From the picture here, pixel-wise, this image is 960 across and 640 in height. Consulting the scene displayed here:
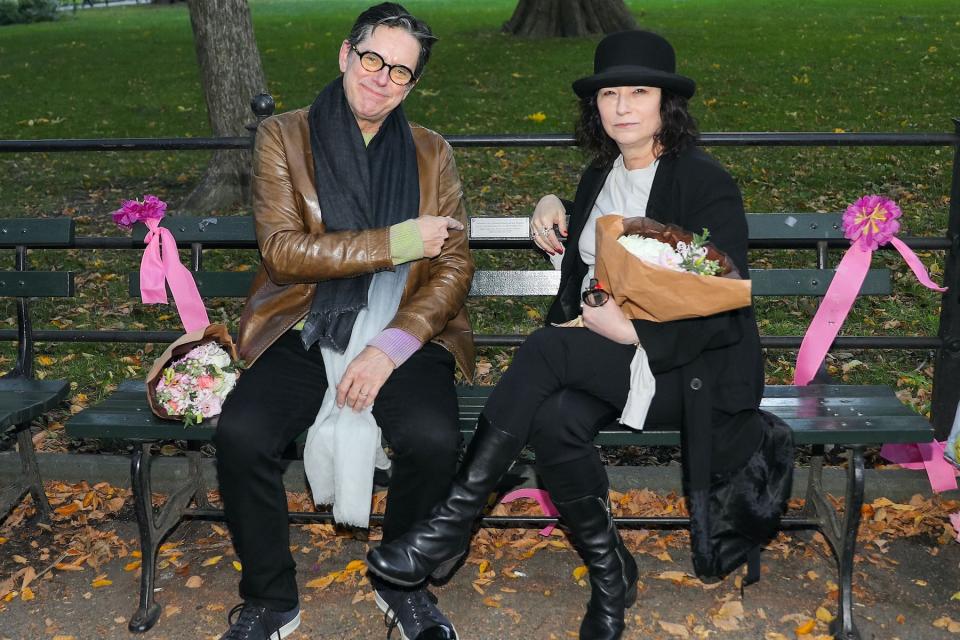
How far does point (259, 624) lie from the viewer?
11.0 feet

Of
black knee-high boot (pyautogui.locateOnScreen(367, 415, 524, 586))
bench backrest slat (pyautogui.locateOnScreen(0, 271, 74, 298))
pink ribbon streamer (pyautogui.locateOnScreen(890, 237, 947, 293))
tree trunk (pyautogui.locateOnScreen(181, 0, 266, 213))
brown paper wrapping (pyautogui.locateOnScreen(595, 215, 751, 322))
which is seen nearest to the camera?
brown paper wrapping (pyautogui.locateOnScreen(595, 215, 751, 322))

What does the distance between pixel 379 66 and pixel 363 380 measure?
40.1 inches

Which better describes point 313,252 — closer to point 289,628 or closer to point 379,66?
point 379,66

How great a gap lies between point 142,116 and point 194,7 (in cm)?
542

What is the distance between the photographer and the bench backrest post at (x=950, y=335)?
409cm

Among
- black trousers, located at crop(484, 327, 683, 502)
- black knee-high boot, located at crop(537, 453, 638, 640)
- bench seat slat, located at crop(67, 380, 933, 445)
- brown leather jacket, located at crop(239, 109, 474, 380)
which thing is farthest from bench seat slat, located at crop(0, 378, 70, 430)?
black knee-high boot, located at crop(537, 453, 638, 640)

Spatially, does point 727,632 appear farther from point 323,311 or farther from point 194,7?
point 194,7

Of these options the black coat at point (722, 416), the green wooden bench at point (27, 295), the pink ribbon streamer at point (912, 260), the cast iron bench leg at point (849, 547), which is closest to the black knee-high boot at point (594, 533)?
the black coat at point (722, 416)

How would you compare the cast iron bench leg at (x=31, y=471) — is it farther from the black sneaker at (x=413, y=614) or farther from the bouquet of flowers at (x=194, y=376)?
the black sneaker at (x=413, y=614)

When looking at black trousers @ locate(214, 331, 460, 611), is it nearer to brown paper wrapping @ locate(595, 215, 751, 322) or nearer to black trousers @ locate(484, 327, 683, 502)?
black trousers @ locate(484, 327, 683, 502)

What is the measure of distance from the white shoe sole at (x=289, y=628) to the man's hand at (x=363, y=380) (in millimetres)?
694

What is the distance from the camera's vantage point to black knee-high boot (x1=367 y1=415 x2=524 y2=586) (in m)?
3.18

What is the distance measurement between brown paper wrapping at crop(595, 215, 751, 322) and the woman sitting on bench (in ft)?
0.38

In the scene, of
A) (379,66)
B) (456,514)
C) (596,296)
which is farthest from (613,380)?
(379,66)
